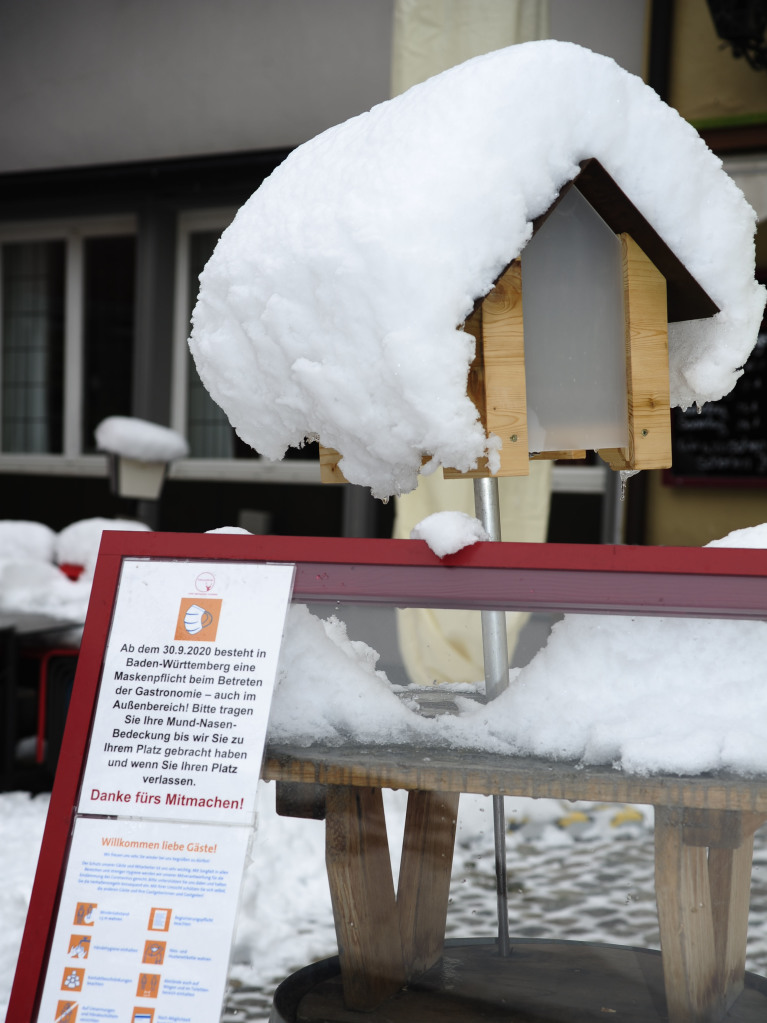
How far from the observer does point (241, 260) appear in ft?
4.24

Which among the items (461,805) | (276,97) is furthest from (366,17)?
(461,805)

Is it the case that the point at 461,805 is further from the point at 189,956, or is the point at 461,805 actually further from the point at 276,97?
the point at 276,97

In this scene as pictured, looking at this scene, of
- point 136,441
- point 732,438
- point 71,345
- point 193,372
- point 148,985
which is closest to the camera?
point 148,985

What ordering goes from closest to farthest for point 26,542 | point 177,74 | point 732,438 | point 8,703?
point 8,703 < point 26,542 < point 732,438 < point 177,74

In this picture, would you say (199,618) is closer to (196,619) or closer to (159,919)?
(196,619)

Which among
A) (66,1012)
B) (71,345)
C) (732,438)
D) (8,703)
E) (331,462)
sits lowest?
(66,1012)

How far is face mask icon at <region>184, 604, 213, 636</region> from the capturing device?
120 cm

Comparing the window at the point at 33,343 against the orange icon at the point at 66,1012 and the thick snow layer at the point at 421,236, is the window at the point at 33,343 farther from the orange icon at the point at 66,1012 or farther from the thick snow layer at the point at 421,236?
the orange icon at the point at 66,1012

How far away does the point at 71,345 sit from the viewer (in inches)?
227

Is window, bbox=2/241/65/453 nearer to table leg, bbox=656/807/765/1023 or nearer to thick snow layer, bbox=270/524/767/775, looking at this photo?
thick snow layer, bbox=270/524/767/775

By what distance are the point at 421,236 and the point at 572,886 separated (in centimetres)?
92

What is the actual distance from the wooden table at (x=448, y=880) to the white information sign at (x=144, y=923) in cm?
13

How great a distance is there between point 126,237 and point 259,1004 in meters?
4.91

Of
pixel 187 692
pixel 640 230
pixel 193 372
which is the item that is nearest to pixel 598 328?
pixel 640 230
